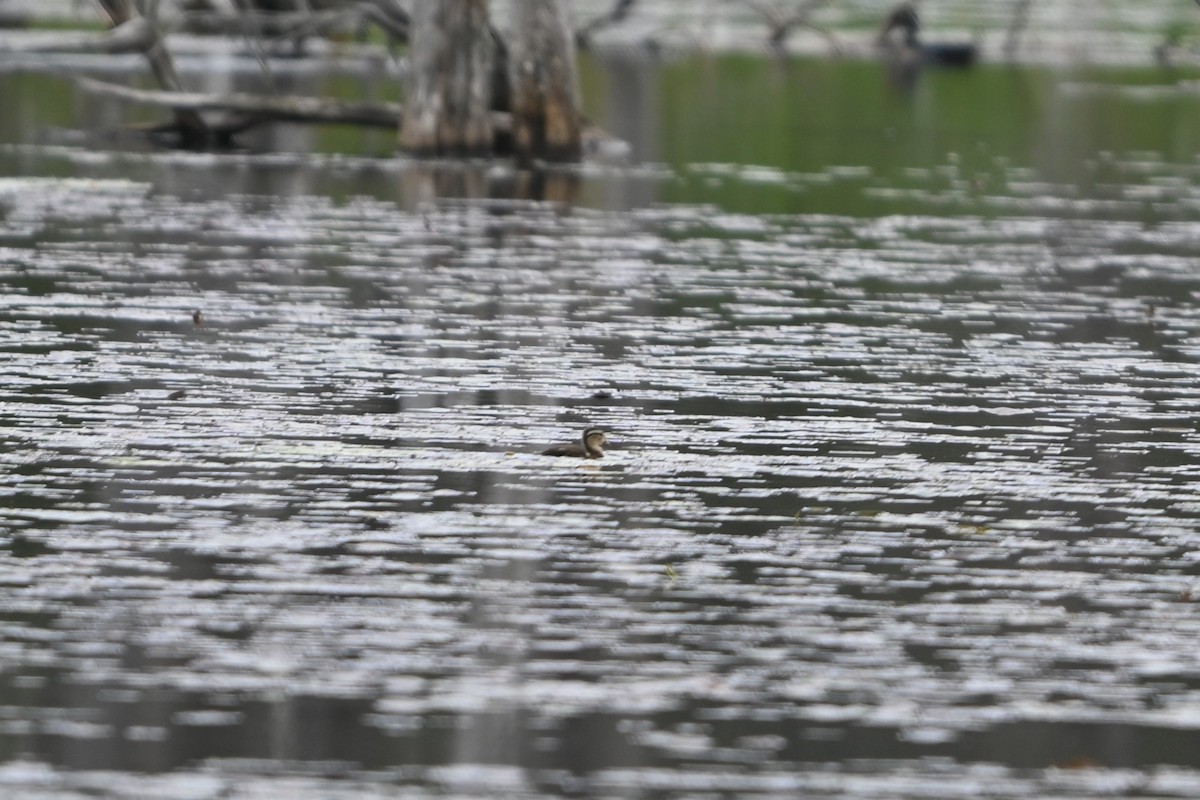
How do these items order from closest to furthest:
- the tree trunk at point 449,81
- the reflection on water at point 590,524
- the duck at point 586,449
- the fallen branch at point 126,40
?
the reflection on water at point 590,524, the duck at point 586,449, the fallen branch at point 126,40, the tree trunk at point 449,81

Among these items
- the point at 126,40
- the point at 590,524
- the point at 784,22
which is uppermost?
the point at 126,40

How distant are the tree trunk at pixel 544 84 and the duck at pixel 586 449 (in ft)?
66.2

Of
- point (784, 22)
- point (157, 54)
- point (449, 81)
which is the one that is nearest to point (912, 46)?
point (784, 22)

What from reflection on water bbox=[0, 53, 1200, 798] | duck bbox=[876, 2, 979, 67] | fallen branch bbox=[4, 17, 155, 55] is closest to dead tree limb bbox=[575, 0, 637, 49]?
duck bbox=[876, 2, 979, 67]

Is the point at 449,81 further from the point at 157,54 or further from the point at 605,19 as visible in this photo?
the point at 605,19

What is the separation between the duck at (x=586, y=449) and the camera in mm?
12227

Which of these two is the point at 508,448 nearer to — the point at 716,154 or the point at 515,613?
the point at 515,613

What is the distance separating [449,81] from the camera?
32.8 meters

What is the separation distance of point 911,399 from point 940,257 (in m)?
8.62

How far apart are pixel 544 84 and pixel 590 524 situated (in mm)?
22297

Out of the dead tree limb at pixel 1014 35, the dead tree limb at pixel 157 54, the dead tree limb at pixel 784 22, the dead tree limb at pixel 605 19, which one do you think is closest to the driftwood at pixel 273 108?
the dead tree limb at pixel 157 54

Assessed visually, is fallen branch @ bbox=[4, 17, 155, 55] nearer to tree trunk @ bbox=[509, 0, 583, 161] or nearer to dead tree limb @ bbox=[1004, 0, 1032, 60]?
tree trunk @ bbox=[509, 0, 583, 161]

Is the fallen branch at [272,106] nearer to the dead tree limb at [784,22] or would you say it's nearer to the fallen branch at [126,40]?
the fallen branch at [126,40]

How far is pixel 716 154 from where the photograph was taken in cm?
3634
